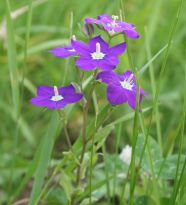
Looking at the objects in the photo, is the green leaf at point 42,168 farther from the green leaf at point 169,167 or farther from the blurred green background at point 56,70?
the blurred green background at point 56,70

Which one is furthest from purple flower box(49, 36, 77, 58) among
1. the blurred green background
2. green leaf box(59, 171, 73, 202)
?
the blurred green background

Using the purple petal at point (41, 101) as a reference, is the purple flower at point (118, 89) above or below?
above

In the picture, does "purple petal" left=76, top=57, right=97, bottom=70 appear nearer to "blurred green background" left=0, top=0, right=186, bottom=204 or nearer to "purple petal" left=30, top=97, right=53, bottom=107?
"purple petal" left=30, top=97, right=53, bottom=107

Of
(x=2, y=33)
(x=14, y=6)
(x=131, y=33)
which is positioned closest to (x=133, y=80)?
(x=131, y=33)

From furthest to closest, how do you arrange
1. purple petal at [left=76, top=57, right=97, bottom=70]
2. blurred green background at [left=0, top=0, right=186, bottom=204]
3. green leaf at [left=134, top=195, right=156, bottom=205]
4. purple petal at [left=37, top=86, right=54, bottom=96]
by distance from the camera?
blurred green background at [left=0, top=0, right=186, bottom=204], green leaf at [left=134, top=195, right=156, bottom=205], purple petal at [left=37, top=86, right=54, bottom=96], purple petal at [left=76, top=57, right=97, bottom=70]

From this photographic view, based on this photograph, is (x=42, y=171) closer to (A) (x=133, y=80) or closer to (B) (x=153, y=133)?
(A) (x=133, y=80)

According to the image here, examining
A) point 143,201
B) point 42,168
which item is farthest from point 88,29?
point 143,201

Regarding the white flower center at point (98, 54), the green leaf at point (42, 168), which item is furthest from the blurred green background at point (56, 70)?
the white flower center at point (98, 54)
